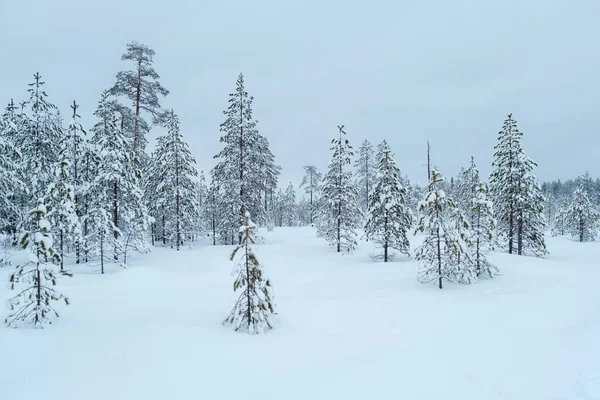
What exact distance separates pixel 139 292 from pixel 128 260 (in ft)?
31.3

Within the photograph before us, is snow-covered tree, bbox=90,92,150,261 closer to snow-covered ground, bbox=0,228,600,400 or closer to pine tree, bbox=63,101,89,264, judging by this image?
pine tree, bbox=63,101,89,264

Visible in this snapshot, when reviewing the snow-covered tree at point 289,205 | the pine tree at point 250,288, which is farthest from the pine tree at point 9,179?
the snow-covered tree at point 289,205

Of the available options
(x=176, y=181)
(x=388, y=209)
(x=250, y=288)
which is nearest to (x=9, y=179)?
(x=176, y=181)

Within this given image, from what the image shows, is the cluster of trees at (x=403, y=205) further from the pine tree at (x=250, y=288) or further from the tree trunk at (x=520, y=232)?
the pine tree at (x=250, y=288)

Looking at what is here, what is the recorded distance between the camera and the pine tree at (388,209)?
21.1 m

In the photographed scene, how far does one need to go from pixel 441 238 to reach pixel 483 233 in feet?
11.2

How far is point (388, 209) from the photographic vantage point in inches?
822

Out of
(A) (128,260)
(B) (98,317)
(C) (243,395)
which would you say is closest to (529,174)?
(C) (243,395)

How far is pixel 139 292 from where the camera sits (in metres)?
13.4

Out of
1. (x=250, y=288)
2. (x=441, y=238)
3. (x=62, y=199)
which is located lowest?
(x=250, y=288)

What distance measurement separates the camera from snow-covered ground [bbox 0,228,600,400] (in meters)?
5.89

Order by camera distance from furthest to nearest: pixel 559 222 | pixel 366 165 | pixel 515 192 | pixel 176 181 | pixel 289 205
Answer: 1. pixel 289 205
2. pixel 559 222
3. pixel 366 165
4. pixel 176 181
5. pixel 515 192

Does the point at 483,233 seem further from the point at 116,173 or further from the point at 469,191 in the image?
the point at 469,191

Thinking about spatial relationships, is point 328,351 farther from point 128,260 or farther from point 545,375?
point 128,260
